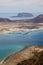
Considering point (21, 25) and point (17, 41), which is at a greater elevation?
point (21, 25)

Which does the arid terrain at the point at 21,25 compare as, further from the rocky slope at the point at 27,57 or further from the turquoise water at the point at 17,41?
the rocky slope at the point at 27,57

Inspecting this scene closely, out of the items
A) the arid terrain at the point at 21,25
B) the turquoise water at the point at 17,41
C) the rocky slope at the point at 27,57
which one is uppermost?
the arid terrain at the point at 21,25

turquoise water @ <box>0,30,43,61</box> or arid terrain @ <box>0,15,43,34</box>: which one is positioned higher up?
arid terrain @ <box>0,15,43,34</box>

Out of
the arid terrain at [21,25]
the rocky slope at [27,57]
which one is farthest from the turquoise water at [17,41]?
the arid terrain at [21,25]

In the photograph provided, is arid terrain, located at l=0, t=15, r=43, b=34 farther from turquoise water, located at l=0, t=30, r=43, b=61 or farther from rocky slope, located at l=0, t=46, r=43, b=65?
rocky slope, located at l=0, t=46, r=43, b=65

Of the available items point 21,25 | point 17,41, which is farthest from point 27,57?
point 21,25

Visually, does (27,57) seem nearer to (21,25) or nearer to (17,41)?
(17,41)

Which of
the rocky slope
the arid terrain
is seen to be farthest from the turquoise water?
the arid terrain
